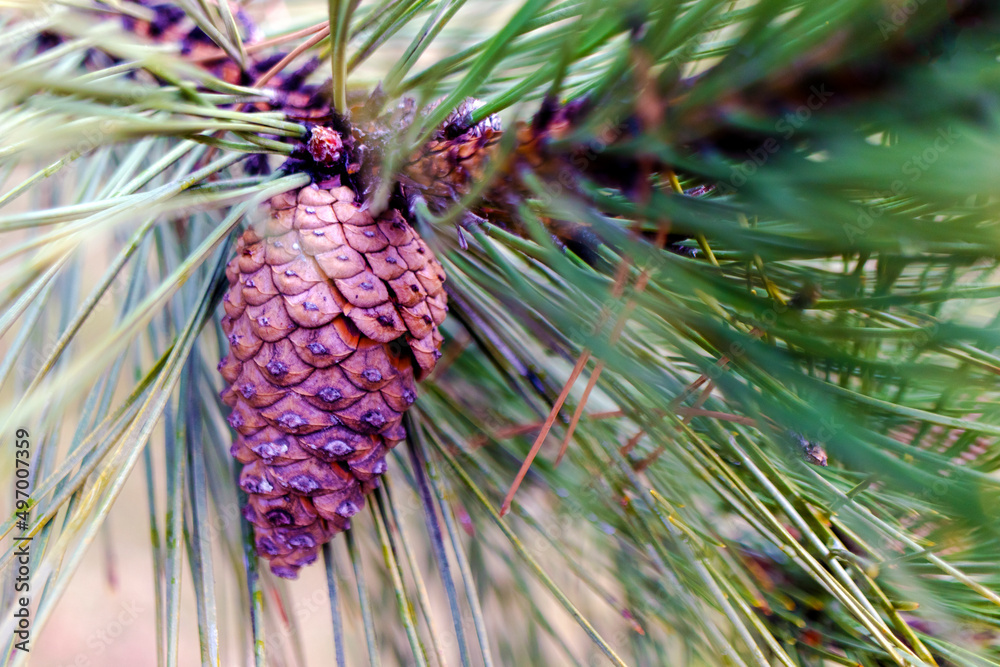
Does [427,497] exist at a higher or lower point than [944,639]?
higher

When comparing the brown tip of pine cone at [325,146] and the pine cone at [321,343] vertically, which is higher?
the brown tip of pine cone at [325,146]

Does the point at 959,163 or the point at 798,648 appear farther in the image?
the point at 798,648

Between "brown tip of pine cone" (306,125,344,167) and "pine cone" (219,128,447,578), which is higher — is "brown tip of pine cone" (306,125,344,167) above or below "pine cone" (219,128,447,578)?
above

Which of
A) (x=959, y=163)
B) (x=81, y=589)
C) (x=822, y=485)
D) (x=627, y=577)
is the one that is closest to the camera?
(x=959, y=163)

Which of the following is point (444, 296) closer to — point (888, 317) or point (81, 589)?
point (888, 317)

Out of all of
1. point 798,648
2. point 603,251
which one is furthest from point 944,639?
point 603,251

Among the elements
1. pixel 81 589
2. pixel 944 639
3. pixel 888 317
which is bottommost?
pixel 944 639

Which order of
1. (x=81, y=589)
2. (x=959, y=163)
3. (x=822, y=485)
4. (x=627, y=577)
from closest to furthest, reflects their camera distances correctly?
(x=959, y=163)
(x=822, y=485)
(x=627, y=577)
(x=81, y=589)
